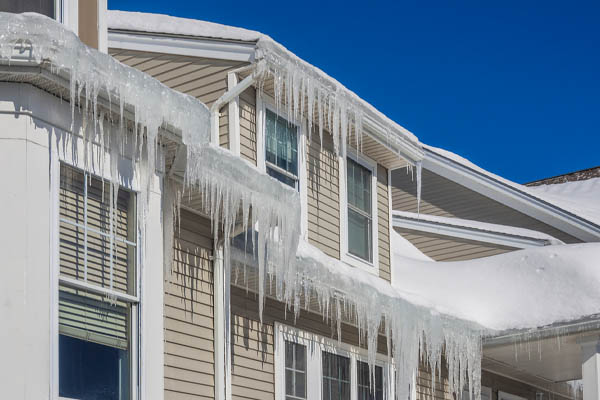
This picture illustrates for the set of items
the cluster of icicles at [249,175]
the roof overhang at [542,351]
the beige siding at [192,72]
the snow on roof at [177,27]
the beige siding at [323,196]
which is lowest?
the roof overhang at [542,351]

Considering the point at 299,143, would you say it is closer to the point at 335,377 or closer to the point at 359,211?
the point at 359,211

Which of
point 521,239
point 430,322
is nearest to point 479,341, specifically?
point 430,322

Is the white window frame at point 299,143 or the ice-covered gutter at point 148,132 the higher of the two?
the white window frame at point 299,143

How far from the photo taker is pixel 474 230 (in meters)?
17.7

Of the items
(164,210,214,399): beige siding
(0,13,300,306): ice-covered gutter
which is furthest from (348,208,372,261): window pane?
(164,210,214,399): beige siding

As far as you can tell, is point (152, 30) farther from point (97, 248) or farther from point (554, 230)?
point (554, 230)

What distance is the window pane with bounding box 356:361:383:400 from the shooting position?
13133mm

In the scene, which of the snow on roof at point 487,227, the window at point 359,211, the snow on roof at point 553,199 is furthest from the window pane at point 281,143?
the snow on roof at point 553,199

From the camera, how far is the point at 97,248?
8.02 metres

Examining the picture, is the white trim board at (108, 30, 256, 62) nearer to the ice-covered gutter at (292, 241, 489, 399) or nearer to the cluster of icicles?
the cluster of icicles

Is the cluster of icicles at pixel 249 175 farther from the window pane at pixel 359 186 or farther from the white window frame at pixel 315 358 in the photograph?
the window pane at pixel 359 186

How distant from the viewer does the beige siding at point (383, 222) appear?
1416 centimetres

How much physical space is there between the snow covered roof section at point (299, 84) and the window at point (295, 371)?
2.48 m

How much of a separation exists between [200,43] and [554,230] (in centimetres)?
962
